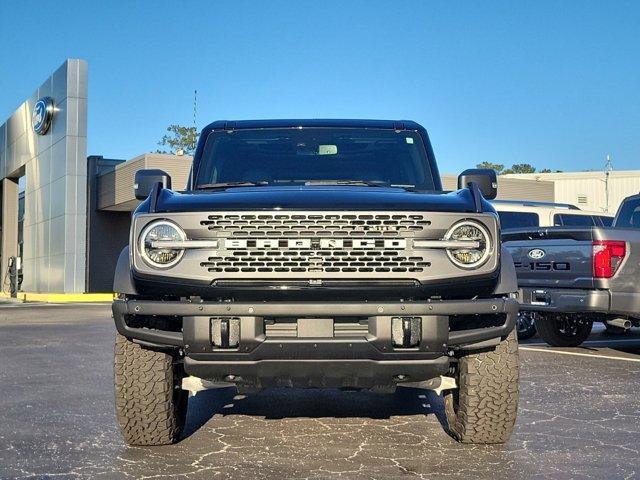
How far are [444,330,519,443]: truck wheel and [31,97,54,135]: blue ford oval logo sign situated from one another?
30.5m

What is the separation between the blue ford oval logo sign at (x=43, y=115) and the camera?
3281 centimetres

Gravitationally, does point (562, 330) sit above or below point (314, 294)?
below

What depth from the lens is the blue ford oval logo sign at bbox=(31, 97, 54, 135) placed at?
32.8m

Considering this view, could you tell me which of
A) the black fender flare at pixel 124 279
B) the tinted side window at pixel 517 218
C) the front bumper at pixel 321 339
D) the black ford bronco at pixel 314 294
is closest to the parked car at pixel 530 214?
the tinted side window at pixel 517 218

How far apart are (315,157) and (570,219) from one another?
7.72m

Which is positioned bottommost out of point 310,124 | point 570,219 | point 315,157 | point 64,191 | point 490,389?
point 490,389

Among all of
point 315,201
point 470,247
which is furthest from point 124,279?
point 470,247

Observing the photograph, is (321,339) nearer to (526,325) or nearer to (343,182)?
(343,182)

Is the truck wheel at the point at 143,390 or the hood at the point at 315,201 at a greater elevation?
the hood at the point at 315,201

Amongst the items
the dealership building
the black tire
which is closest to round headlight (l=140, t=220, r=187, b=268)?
the black tire

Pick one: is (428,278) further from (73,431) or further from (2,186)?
(2,186)

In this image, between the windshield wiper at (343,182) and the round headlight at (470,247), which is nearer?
the round headlight at (470,247)

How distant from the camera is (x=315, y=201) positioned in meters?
4.58

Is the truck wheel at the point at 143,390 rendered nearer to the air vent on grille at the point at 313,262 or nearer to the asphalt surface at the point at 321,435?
the asphalt surface at the point at 321,435
